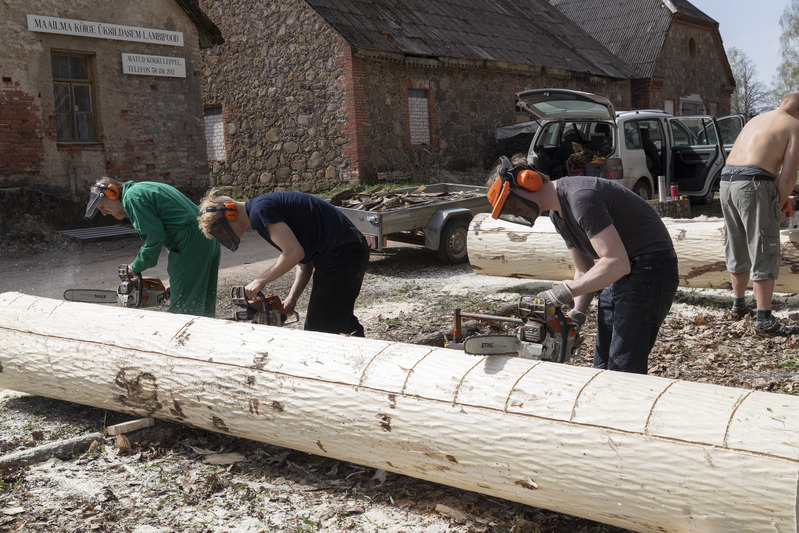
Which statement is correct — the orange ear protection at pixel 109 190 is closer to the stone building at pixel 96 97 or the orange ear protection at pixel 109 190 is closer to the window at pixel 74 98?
the stone building at pixel 96 97

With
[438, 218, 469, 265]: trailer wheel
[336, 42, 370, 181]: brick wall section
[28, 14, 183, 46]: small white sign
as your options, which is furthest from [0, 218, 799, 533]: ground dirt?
[336, 42, 370, 181]: brick wall section

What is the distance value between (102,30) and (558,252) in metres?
10.6

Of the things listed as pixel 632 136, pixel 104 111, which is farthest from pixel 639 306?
pixel 104 111

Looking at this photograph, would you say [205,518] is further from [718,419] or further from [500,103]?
[500,103]

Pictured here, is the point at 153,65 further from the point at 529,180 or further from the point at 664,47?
the point at 664,47

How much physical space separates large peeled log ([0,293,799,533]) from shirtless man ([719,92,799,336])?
3.50 meters

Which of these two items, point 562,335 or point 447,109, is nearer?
point 562,335

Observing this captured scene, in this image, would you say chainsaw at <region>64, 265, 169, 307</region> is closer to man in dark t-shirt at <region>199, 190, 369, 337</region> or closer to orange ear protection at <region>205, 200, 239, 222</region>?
man in dark t-shirt at <region>199, 190, 369, 337</region>

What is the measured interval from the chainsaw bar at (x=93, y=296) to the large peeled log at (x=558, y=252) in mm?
3919

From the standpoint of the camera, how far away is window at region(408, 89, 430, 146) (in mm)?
18375

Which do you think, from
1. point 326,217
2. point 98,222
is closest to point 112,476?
point 326,217

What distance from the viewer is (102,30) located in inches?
559

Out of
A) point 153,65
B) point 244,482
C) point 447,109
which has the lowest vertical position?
point 244,482

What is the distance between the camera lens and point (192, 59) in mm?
15758
